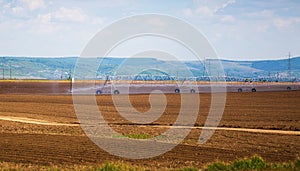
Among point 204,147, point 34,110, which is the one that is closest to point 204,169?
point 204,147

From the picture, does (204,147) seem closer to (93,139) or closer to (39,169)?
(93,139)

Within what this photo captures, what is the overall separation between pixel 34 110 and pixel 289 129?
2611 centimetres

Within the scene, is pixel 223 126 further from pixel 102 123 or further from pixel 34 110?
pixel 34 110

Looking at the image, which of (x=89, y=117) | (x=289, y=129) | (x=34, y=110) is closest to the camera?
(x=289, y=129)

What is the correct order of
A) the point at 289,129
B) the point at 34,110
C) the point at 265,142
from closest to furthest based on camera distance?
1. the point at 265,142
2. the point at 289,129
3. the point at 34,110

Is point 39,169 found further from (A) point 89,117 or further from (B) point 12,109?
(B) point 12,109

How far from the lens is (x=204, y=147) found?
25125 mm

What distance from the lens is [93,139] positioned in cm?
2845

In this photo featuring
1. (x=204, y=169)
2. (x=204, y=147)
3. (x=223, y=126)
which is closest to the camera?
(x=204, y=169)

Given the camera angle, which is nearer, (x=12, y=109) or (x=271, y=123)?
(x=271, y=123)

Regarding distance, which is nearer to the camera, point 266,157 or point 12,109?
point 266,157

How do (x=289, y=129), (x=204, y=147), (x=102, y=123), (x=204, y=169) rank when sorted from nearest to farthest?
(x=204, y=169)
(x=204, y=147)
(x=289, y=129)
(x=102, y=123)

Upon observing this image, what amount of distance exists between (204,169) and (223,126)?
2037 cm

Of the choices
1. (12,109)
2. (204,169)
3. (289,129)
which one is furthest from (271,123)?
(12,109)
